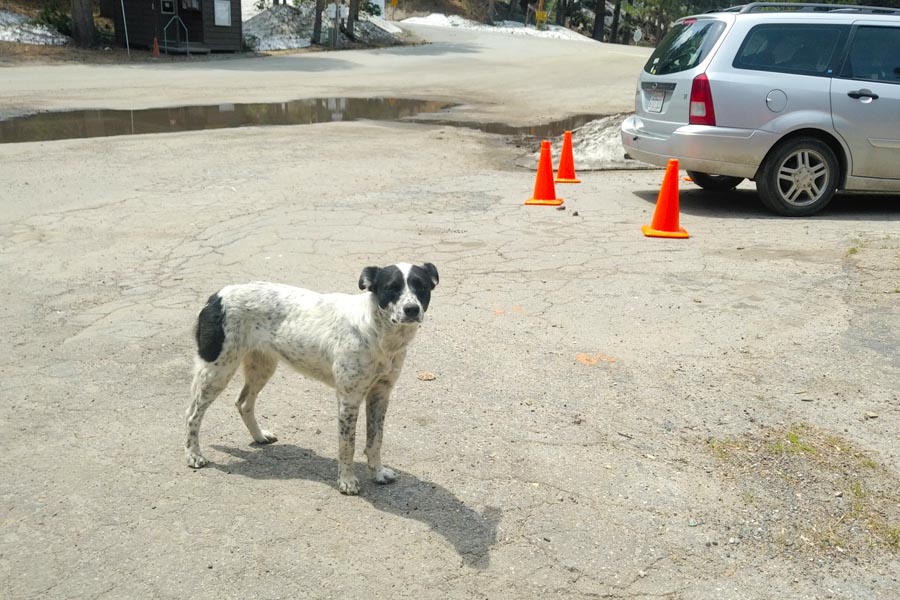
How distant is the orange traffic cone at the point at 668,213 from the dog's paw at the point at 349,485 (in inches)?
220

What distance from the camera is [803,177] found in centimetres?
952

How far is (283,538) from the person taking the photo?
3758 millimetres

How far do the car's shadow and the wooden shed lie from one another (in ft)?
91.8

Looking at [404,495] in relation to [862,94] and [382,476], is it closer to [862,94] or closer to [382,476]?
[382,476]

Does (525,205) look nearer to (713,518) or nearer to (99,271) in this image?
(99,271)

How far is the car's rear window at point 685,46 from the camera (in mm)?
9680

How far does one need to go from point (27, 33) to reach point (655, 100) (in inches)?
1202

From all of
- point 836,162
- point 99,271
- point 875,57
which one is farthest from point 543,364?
point 875,57

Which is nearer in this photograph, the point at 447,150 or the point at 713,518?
the point at 713,518

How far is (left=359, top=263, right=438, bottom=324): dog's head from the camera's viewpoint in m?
3.75

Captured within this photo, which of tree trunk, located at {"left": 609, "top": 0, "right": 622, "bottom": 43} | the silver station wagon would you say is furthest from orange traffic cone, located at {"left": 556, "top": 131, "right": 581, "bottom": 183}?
tree trunk, located at {"left": 609, "top": 0, "right": 622, "bottom": 43}

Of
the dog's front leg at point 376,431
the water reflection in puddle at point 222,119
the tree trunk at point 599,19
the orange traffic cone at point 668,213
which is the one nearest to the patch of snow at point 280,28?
the water reflection in puddle at point 222,119

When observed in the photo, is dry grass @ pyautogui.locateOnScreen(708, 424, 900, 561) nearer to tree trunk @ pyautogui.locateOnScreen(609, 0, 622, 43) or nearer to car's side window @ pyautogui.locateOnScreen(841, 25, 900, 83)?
car's side window @ pyautogui.locateOnScreen(841, 25, 900, 83)

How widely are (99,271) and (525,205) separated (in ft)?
16.4
